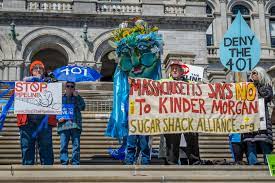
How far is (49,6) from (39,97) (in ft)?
52.9

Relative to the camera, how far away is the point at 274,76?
1845cm

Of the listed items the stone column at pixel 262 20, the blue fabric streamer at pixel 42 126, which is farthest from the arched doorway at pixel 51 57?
the blue fabric streamer at pixel 42 126

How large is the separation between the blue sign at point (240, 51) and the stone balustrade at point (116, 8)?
13674 mm

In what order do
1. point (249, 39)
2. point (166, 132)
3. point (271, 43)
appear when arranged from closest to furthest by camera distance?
1. point (166, 132)
2. point (249, 39)
3. point (271, 43)

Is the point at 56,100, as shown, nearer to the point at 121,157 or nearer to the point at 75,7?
the point at 121,157

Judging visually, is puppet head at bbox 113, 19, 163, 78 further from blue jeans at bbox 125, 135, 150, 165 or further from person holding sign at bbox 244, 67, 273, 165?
person holding sign at bbox 244, 67, 273, 165

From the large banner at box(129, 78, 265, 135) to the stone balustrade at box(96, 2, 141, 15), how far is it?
54.9 feet

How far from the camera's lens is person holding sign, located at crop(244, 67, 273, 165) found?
891cm

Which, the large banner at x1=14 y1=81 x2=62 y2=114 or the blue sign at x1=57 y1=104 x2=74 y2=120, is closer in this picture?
the blue sign at x1=57 y1=104 x2=74 y2=120

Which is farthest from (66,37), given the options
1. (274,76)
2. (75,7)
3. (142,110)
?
(142,110)

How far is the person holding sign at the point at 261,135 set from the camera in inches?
351

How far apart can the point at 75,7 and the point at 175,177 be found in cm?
1908

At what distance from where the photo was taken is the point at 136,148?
9.04 meters

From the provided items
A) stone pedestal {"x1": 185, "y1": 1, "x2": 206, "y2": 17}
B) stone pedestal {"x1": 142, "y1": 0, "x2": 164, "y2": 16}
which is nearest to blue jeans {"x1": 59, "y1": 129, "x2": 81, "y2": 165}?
stone pedestal {"x1": 142, "y1": 0, "x2": 164, "y2": 16}
